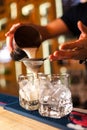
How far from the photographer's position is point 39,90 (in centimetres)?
85

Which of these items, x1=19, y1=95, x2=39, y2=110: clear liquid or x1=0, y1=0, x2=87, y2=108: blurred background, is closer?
x1=19, y1=95, x2=39, y2=110: clear liquid

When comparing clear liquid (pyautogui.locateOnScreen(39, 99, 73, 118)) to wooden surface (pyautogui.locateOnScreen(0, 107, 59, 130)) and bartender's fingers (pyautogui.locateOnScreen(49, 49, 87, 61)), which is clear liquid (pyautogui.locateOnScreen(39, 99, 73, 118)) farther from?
bartender's fingers (pyautogui.locateOnScreen(49, 49, 87, 61))

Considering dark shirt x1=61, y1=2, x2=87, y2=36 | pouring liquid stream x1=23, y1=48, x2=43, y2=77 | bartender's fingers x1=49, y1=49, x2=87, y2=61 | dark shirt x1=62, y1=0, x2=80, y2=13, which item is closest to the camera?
bartender's fingers x1=49, y1=49, x2=87, y2=61

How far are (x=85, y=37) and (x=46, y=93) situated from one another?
0.26m

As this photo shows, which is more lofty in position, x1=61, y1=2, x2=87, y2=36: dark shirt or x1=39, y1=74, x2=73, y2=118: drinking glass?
x1=61, y1=2, x2=87, y2=36: dark shirt

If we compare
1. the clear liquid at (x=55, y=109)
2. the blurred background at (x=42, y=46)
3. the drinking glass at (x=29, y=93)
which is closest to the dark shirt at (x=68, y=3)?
the blurred background at (x=42, y=46)

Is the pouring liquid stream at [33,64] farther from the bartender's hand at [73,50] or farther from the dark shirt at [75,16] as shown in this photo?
the dark shirt at [75,16]

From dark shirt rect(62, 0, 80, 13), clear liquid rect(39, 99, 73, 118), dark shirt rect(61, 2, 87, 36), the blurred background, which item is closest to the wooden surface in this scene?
clear liquid rect(39, 99, 73, 118)

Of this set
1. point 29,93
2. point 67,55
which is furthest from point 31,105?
point 67,55

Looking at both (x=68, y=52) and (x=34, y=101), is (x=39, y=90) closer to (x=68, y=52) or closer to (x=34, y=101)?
(x=34, y=101)

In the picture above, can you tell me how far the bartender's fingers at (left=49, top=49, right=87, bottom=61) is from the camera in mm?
738

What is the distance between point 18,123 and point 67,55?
11.7 inches

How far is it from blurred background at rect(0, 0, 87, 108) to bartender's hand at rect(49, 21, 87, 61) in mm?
369

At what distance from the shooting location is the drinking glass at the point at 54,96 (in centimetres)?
80
